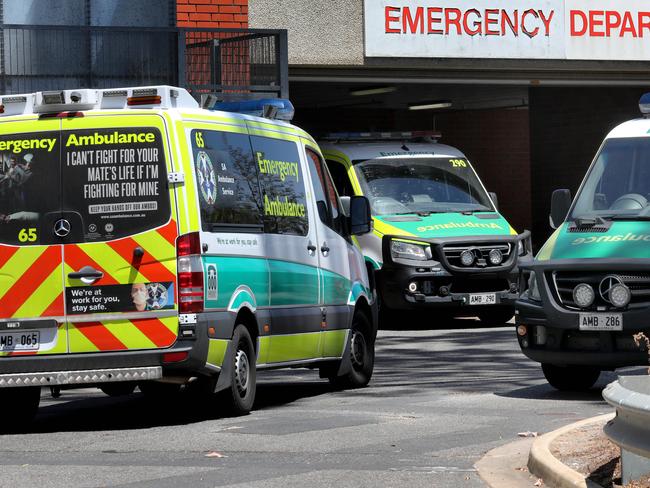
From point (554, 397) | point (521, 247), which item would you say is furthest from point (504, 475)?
point (521, 247)

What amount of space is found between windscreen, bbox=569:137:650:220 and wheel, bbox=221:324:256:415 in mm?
2970

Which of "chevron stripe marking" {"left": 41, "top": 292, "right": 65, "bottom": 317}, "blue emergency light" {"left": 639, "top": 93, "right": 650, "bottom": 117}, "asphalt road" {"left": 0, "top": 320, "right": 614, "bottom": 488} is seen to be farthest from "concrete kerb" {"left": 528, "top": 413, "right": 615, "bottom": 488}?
"blue emergency light" {"left": 639, "top": 93, "right": 650, "bottom": 117}

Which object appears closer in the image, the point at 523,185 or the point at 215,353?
the point at 215,353

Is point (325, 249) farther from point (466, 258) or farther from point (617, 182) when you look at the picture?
point (466, 258)

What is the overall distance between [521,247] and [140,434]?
33.2ft

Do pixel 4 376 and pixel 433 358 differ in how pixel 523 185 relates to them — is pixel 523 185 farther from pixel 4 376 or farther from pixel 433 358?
pixel 4 376

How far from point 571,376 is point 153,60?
30.8ft

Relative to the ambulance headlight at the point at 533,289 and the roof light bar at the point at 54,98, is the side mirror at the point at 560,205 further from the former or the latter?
the roof light bar at the point at 54,98

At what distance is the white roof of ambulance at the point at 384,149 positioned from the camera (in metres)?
20.5

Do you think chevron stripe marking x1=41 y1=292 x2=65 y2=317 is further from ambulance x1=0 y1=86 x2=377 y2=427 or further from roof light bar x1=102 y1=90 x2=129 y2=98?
roof light bar x1=102 y1=90 x2=129 y2=98

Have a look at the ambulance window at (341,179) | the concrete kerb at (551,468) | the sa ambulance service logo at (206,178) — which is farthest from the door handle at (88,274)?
the ambulance window at (341,179)

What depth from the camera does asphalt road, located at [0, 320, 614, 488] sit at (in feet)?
27.9

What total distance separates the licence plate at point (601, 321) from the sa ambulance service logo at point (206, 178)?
2.82 m

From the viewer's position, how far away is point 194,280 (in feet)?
34.2
